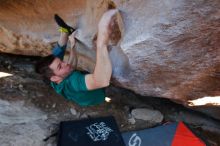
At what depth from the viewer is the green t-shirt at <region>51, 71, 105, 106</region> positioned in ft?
8.03

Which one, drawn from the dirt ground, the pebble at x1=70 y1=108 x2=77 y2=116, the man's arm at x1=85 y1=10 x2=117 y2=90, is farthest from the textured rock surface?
the man's arm at x1=85 y1=10 x2=117 y2=90

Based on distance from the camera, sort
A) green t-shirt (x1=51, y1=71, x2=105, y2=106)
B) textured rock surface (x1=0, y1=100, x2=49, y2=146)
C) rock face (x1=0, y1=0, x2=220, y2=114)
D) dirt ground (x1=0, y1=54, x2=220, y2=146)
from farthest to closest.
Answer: dirt ground (x1=0, y1=54, x2=220, y2=146) → textured rock surface (x1=0, y1=100, x2=49, y2=146) → green t-shirt (x1=51, y1=71, x2=105, y2=106) → rock face (x1=0, y1=0, x2=220, y2=114)

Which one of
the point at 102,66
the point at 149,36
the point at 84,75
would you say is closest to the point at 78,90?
the point at 84,75

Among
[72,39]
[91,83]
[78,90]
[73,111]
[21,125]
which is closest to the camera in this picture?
[91,83]

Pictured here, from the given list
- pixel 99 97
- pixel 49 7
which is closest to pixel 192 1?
pixel 99 97

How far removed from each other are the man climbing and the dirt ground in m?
0.63

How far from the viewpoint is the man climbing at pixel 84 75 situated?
7.33ft

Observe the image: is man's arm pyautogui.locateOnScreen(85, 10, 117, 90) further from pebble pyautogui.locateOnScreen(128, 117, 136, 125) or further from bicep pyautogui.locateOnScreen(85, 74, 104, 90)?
pebble pyautogui.locateOnScreen(128, 117, 136, 125)

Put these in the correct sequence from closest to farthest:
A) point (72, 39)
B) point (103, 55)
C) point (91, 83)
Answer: point (103, 55), point (91, 83), point (72, 39)

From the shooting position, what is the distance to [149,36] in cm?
232

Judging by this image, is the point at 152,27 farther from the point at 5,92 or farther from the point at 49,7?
the point at 5,92

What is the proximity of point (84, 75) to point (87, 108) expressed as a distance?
0.96m

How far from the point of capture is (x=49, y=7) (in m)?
2.90

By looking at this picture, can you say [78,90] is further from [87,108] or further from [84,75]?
[87,108]
